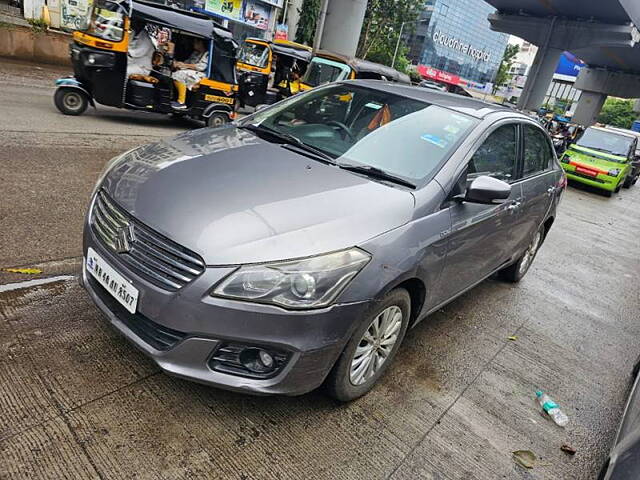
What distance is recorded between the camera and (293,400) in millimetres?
2697

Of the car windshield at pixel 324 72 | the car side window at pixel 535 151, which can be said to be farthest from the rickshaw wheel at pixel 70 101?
the car side window at pixel 535 151

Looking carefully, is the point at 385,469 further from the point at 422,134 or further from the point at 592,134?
the point at 592,134

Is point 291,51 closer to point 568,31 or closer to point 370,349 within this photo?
point 370,349

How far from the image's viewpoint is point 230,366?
7.37ft

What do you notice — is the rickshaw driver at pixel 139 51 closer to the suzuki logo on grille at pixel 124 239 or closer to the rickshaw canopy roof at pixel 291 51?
the rickshaw canopy roof at pixel 291 51

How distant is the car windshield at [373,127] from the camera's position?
309 centimetres

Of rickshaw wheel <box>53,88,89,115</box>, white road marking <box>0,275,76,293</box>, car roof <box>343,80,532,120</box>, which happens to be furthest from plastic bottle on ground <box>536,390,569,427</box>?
rickshaw wheel <box>53,88,89,115</box>

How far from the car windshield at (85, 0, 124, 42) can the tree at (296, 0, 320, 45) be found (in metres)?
22.7

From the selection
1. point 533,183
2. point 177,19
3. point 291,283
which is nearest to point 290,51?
point 177,19

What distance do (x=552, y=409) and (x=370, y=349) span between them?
57.1 inches

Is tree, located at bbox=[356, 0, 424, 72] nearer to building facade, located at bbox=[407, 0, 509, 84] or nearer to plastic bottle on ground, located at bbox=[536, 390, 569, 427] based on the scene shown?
plastic bottle on ground, located at bbox=[536, 390, 569, 427]

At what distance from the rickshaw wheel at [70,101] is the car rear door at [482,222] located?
323 inches

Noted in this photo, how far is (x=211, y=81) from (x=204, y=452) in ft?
29.9

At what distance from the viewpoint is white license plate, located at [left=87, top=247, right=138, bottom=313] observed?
228 cm
